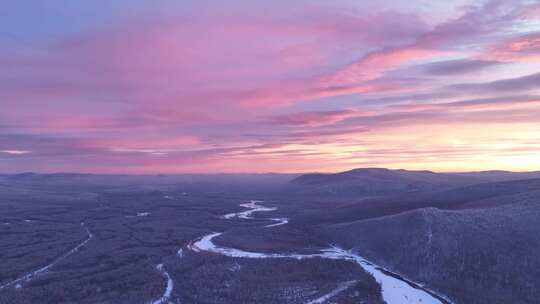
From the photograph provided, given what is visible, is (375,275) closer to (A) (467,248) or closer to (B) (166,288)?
(A) (467,248)

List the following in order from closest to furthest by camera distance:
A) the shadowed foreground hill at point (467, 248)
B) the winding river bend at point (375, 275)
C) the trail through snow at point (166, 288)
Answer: the trail through snow at point (166, 288) → the winding river bend at point (375, 275) → the shadowed foreground hill at point (467, 248)

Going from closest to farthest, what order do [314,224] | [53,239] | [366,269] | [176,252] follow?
[366,269]
[176,252]
[53,239]
[314,224]

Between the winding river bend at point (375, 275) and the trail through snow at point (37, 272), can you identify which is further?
the trail through snow at point (37, 272)

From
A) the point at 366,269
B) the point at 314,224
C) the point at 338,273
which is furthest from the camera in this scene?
the point at 314,224

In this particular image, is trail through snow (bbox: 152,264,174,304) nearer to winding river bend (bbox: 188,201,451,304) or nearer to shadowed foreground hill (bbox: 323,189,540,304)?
winding river bend (bbox: 188,201,451,304)

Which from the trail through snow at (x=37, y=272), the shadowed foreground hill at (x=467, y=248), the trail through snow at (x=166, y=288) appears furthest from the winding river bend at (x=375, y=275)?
the trail through snow at (x=37, y=272)

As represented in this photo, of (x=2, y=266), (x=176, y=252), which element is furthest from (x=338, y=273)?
(x=2, y=266)

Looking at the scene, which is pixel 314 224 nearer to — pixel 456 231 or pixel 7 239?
pixel 456 231

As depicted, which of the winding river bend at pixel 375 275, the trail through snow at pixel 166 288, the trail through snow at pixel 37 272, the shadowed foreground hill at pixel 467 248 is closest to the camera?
the trail through snow at pixel 166 288

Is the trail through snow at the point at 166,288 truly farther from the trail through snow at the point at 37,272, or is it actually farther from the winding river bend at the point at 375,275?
the trail through snow at the point at 37,272
